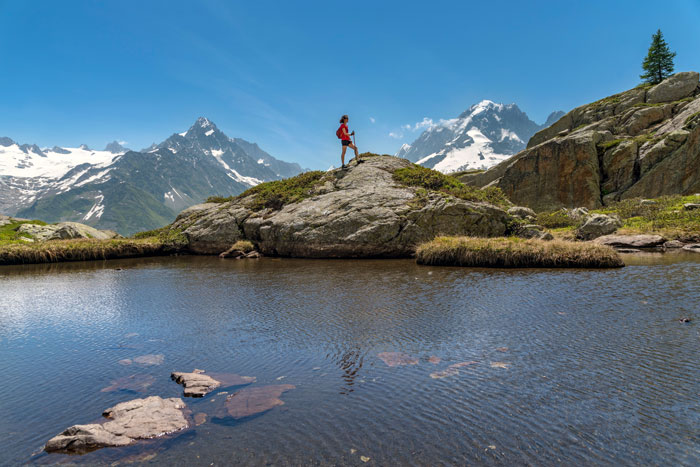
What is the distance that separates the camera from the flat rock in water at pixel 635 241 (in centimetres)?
2712

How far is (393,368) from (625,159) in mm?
57169

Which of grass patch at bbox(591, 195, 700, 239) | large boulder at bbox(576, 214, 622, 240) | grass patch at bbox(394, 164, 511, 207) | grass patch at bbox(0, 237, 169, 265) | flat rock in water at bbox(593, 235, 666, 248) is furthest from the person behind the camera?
grass patch at bbox(0, 237, 169, 265)

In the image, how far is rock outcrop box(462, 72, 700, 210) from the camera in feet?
146

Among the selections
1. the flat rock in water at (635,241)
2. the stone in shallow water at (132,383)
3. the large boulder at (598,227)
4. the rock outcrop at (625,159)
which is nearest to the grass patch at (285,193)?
the large boulder at (598,227)

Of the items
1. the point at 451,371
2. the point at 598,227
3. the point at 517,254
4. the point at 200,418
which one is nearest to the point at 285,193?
the point at 517,254

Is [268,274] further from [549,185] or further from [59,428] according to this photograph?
[549,185]

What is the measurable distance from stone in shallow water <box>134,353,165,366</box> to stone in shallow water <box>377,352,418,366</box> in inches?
208

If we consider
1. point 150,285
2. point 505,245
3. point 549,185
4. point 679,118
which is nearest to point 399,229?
point 505,245

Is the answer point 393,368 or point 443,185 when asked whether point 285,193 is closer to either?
point 443,185

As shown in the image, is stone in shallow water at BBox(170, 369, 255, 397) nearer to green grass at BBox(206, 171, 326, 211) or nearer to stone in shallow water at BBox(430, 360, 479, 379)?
stone in shallow water at BBox(430, 360, 479, 379)

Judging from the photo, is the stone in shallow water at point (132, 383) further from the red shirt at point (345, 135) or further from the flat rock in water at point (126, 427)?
the red shirt at point (345, 135)

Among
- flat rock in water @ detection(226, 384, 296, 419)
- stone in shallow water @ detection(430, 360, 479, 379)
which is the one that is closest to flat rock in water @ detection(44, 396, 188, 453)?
flat rock in water @ detection(226, 384, 296, 419)

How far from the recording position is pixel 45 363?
8.73 metres

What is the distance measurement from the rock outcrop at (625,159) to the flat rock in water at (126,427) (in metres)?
56.3
